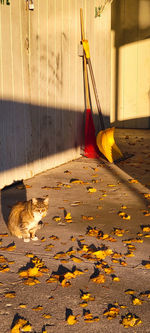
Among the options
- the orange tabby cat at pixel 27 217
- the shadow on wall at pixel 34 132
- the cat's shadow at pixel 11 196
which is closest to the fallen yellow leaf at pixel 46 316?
the orange tabby cat at pixel 27 217

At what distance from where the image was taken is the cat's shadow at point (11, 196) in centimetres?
472

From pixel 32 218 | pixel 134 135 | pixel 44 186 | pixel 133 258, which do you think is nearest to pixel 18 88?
pixel 44 186

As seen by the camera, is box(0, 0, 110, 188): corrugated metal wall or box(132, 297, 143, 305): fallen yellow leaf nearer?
box(132, 297, 143, 305): fallen yellow leaf

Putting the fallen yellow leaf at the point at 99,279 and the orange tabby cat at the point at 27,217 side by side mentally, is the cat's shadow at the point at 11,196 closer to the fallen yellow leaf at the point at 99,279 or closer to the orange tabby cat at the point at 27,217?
the orange tabby cat at the point at 27,217

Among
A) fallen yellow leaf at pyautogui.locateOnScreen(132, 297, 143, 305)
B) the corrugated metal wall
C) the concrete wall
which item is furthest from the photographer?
the concrete wall

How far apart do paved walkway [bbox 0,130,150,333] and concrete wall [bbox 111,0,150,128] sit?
681 cm

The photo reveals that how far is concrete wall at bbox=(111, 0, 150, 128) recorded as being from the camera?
38.7 feet

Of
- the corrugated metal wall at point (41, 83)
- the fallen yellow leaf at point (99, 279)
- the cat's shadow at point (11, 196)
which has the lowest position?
the cat's shadow at point (11, 196)

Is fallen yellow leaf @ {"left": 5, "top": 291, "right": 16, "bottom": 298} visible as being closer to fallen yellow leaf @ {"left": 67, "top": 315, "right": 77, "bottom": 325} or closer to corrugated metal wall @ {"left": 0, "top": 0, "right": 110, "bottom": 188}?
fallen yellow leaf @ {"left": 67, "top": 315, "right": 77, "bottom": 325}

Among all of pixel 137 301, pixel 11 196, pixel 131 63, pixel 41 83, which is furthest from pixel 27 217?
pixel 131 63

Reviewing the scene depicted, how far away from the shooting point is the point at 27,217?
3.62m

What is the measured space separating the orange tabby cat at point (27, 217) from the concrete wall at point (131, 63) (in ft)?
29.2

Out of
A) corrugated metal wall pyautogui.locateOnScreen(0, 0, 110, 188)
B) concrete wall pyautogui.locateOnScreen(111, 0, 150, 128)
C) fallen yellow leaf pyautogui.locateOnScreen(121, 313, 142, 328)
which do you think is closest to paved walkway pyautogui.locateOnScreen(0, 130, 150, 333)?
fallen yellow leaf pyautogui.locateOnScreen(121, 313, 142, 328)

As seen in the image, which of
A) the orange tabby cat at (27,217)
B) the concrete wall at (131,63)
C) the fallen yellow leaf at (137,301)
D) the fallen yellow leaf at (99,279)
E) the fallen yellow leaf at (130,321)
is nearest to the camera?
the fallen yellow leaf at (130,321)
